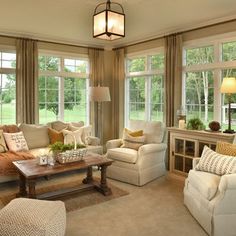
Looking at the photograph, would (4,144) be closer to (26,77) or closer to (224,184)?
(26,77)

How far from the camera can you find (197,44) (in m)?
4.78

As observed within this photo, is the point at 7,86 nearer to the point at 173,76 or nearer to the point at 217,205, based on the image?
the point at 173,76

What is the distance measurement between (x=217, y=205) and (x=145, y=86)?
374 cm

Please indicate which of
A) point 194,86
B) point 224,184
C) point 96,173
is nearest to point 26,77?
point 96,173

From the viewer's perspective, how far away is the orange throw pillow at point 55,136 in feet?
16.6

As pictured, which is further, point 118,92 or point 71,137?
point 118,92

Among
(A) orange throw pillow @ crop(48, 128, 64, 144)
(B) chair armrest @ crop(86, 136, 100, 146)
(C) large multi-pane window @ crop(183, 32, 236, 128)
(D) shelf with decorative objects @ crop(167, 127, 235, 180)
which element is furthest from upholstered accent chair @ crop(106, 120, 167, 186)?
(A) orange throw pillow @ crop(48, 128, 64, 144)

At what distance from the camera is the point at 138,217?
313 cm

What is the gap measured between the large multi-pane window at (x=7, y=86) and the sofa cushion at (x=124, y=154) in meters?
2.28

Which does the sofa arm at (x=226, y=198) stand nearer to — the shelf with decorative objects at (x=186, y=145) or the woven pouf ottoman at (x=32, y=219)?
the shelf with decorative objects at (x=186, y=145)

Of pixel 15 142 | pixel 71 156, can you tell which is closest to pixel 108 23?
pixel 71 156

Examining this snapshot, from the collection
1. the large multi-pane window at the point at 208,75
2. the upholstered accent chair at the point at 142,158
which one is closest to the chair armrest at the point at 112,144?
the upholstered accent chair at the point at 142,158

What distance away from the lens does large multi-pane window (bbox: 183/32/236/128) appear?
440 cm

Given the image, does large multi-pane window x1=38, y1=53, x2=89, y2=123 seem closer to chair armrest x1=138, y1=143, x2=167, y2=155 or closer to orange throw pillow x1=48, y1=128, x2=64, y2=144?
orange throw pillow x1=48, y1=128, x2=64, y2=144
